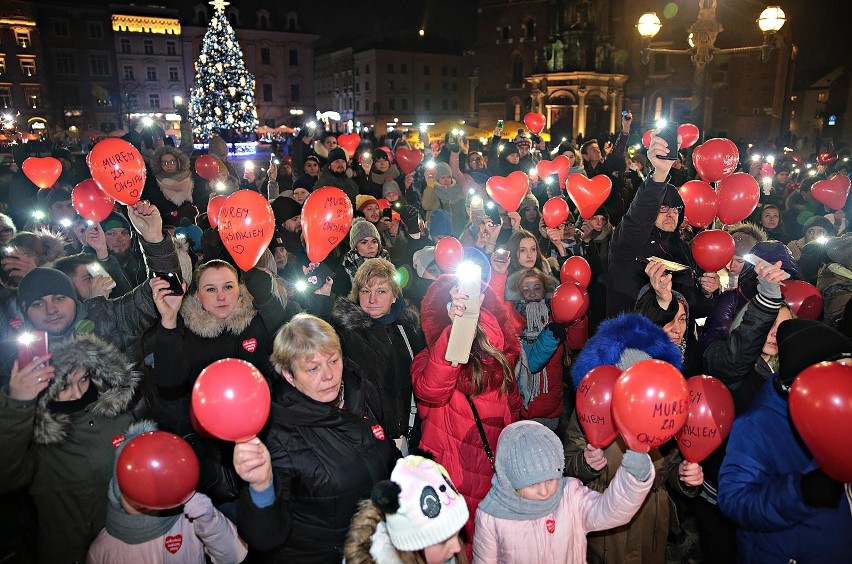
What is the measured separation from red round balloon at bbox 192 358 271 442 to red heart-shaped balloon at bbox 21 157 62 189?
8.43 meters

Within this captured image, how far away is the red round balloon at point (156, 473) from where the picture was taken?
2.33 m

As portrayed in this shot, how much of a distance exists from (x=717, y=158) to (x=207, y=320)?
5.57 meters

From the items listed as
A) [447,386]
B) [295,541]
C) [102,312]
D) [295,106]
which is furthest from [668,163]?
[295,106]

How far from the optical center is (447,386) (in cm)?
311

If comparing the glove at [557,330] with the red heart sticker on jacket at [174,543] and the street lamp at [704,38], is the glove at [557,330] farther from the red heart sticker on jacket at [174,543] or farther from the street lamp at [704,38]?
the street lamp at [704,38]

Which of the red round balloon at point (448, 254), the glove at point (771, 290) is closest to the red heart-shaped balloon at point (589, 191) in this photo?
the red round balloon at point (448, 254)

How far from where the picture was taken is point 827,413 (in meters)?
2.08

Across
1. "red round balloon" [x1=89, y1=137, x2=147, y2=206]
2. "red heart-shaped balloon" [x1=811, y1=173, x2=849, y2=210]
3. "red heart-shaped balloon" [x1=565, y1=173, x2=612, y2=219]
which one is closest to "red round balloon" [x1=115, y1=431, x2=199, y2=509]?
"red round balloon" [x1=89, y1=137, x2=147, y2=206]

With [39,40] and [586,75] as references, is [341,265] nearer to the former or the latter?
[586,75]

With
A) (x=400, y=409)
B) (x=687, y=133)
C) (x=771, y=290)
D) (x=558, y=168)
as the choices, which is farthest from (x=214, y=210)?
(x=687, y=133)

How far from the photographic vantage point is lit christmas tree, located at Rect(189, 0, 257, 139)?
2847cm

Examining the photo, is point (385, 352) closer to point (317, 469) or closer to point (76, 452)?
point (317, 469)

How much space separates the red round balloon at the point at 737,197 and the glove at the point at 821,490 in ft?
13.1

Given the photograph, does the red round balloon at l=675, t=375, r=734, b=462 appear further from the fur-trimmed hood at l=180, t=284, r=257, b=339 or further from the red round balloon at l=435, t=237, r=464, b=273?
the fur-trimmed hood at l=180, t=284, r=257, b=339
